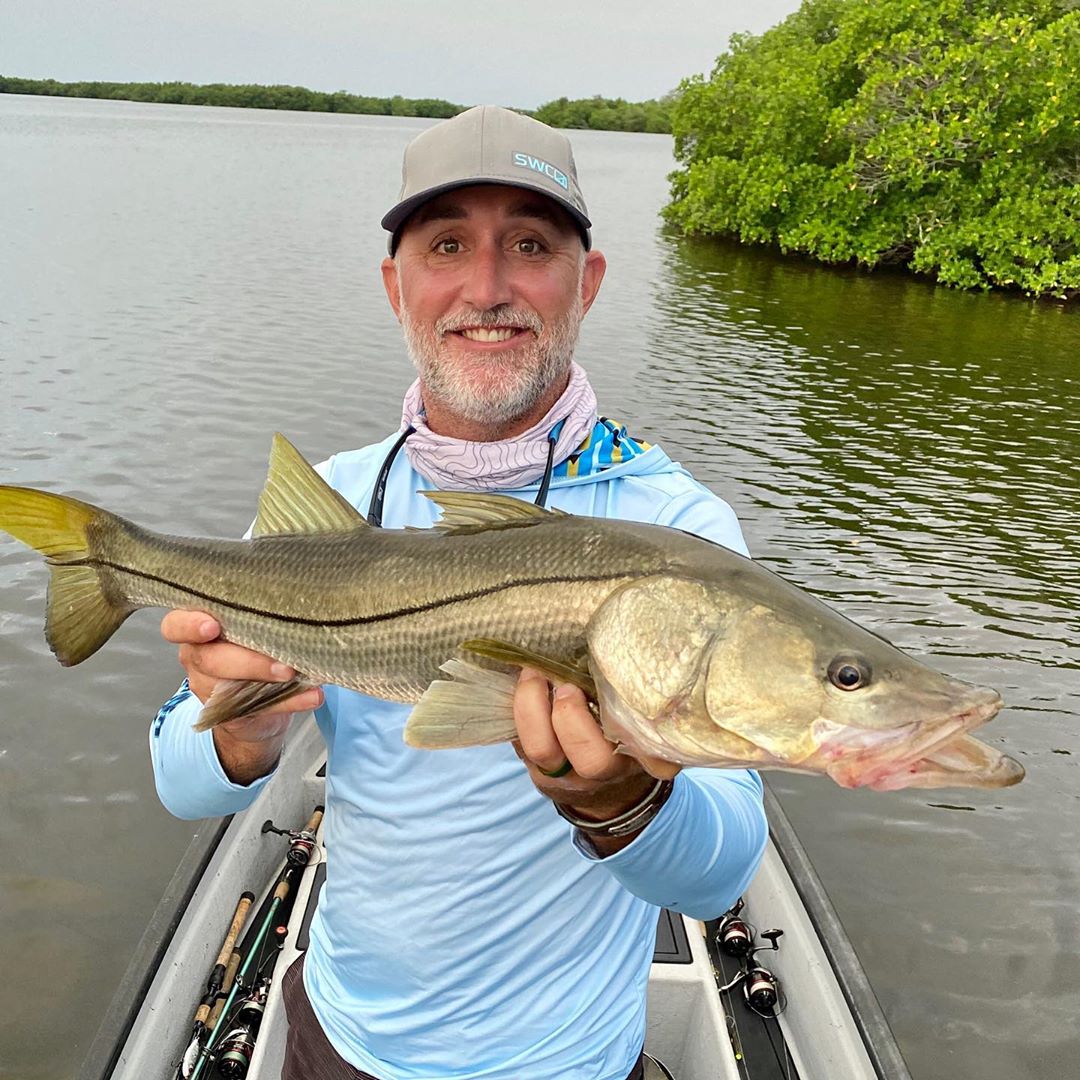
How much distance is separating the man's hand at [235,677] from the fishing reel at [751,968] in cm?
252

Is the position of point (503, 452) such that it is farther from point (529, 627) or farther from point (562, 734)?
point (562, 734)

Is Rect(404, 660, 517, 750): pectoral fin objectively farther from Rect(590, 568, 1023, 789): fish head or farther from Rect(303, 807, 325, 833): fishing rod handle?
Rect(303, 807, 325, 833): fishing rod handle

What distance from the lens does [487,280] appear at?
265 centimetres

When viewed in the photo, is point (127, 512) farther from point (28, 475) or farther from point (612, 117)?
point (612, 117)

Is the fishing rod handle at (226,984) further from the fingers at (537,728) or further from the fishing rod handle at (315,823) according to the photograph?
the fingers at (537,728)

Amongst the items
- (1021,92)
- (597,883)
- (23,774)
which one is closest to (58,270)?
(23,774)

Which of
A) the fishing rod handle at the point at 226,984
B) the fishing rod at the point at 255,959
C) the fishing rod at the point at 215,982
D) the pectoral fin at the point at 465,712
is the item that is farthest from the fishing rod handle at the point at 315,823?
the pectoral fin at the point at 465,712

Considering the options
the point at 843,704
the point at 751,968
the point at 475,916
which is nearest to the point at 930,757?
the point at 843,704

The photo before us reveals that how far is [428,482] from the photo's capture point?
279 centimetres

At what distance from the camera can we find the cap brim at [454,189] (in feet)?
8.32

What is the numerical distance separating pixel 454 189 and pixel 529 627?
1389mm

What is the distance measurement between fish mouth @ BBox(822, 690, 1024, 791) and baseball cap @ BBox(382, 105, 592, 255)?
68.2 inches

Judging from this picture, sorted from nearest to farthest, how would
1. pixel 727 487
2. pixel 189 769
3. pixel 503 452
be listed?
pixel 189 769 < pixel 503 452 < pixel 727 487

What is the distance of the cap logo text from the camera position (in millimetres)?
2576
